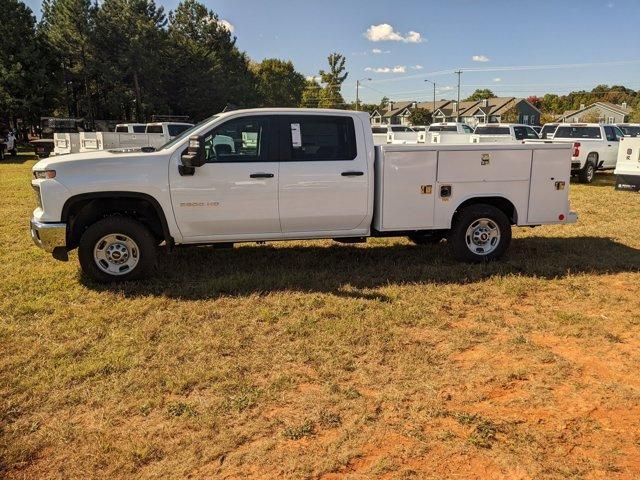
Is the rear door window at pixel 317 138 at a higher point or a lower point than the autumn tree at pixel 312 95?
lower

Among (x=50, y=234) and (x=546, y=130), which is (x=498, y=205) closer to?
(x=50, y=234)

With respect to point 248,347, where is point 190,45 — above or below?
above

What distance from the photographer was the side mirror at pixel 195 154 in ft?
18.5

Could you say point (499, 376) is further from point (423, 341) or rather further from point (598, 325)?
point (598, 325)

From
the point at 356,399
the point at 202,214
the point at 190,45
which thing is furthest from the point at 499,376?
the point at 190,45

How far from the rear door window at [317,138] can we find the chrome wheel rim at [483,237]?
6.42 ft

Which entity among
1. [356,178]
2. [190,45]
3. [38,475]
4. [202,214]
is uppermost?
[190,45]

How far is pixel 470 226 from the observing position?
684cm

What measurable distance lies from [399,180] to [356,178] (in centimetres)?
57

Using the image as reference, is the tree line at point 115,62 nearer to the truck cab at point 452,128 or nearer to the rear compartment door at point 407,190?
the truck cab at point 452,128

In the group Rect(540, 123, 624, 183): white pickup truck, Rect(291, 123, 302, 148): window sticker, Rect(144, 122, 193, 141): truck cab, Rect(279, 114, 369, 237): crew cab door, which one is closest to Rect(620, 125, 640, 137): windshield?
Rect(540, 123, 624, 183): white pickup truck

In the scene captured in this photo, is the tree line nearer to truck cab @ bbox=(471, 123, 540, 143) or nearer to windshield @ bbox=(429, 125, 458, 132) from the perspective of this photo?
windshield @ bbox=(429, 125, 458, 132)

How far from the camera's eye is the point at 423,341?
4664 mm

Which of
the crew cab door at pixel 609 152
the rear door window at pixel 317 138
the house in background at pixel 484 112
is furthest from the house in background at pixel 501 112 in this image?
the rear door window at pixel 317 138
